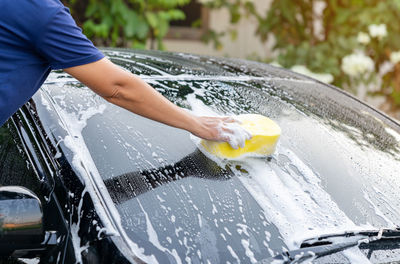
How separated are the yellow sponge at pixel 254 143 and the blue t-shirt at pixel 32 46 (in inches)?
17.1

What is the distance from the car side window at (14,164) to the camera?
144 cm

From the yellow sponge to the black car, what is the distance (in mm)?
27

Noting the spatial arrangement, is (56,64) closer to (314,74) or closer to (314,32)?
(314,74)

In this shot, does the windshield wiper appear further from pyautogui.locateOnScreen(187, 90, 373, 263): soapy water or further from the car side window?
the car side window

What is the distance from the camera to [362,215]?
1.48m

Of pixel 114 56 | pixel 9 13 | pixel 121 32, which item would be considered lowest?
pixel 121 32

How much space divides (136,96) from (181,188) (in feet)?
0.95

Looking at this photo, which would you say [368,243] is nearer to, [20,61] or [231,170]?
[231,170]

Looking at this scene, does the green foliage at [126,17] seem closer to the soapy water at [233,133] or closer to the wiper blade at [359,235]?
the soapy water at [233,133]

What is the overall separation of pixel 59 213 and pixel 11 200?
0.15 meters

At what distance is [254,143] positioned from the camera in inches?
61.8

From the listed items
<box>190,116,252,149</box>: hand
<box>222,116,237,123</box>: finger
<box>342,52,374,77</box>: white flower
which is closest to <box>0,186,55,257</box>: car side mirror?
<box>190,116,252,149</box>: hand

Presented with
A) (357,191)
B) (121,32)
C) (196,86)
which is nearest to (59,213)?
(196,86)

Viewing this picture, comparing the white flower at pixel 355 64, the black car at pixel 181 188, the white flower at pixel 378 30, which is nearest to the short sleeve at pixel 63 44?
the black car at pixel 181 188
